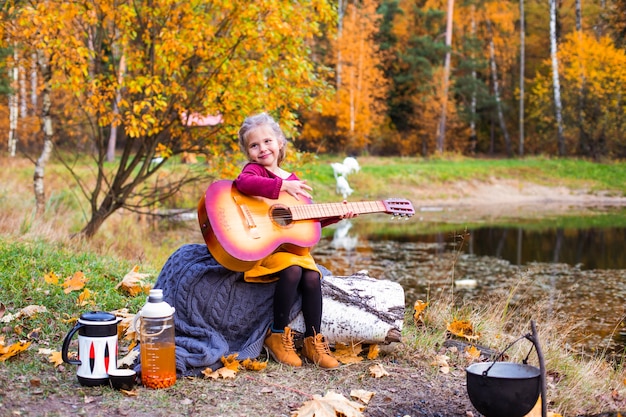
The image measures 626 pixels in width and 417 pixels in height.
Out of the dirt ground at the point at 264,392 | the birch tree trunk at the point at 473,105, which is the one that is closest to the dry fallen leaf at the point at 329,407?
the dirt ground at the point at 264,392

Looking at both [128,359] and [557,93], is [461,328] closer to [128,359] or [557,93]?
[128,359]

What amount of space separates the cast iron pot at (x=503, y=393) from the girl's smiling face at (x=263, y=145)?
185 centimetres

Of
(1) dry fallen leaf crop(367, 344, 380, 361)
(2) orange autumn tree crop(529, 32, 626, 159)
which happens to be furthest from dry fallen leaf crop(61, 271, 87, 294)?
(2) orange autumn tree crop(529, 32, 626, 159)

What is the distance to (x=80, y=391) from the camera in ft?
12.0

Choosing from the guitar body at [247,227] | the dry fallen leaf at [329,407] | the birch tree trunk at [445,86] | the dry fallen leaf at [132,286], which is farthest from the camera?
the birch tree trunk at [445,86]

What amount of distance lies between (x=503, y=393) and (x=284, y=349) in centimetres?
143

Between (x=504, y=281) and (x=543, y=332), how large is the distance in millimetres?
4886

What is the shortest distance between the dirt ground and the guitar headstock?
0.88 meters

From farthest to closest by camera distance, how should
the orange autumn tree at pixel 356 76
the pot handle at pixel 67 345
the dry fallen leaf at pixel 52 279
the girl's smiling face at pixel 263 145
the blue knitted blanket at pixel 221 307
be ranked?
the orange autumn tree at pixel 356 76
the dry fallen leaf at pixel 52 279
the girl's smiling face at pixel 263 145
the blue knitted blanket at pixel 221 307
the pot handle at pixel 67 345

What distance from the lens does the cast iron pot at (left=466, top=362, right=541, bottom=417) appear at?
11.2 feet

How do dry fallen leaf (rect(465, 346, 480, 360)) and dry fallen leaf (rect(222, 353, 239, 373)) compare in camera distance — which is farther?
dry fallen leaf (rect(465, 346, 480, 360))

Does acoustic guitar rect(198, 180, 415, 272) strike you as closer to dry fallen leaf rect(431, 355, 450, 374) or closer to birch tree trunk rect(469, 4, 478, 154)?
dry fallen leaf rect(431, 355, 450, 374)

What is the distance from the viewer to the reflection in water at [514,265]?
329 inches

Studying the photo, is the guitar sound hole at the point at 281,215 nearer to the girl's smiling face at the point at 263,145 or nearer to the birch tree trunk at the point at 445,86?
the girl's smiling face at the point at 263,145
